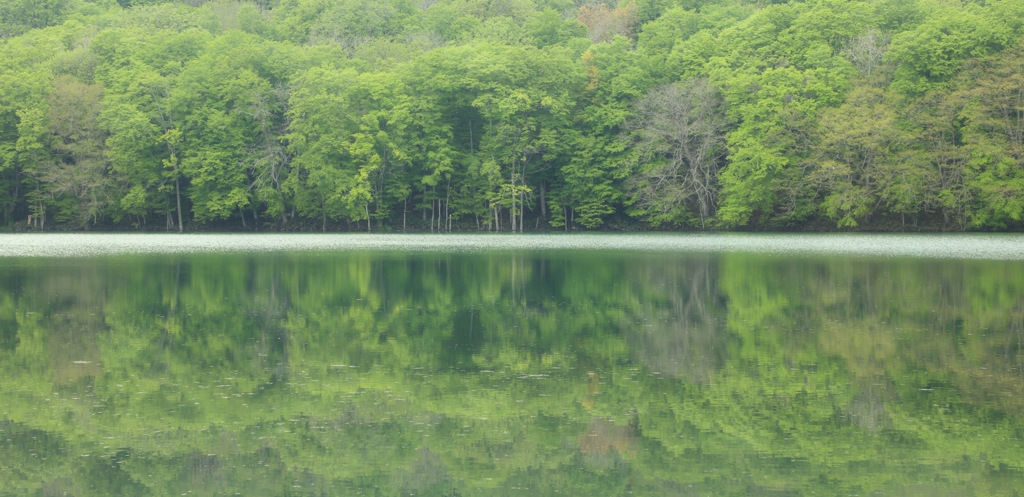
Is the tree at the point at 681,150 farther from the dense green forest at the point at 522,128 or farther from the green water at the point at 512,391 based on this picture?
the green water at the point at 512,391

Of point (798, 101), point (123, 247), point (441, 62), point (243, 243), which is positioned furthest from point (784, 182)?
point (123, 247)

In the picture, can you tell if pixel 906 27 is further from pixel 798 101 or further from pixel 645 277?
pixel 645 277

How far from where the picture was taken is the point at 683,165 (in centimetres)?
6306

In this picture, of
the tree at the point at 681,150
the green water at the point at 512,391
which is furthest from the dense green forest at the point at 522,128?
the green water at the point at 512,391

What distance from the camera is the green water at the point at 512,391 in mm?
8836

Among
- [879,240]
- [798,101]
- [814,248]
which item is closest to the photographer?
[814,248]

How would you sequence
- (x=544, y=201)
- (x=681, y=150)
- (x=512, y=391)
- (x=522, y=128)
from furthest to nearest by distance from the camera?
1. (x=544, y=201)
2. (x=522, y=128)
3. (x=681, y=150)
4. (x=512, y=391)

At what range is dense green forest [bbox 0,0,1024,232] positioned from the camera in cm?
5672

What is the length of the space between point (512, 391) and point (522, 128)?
53.6 m

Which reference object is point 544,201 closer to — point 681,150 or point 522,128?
point 522,128

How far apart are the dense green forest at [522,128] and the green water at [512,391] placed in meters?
36.2

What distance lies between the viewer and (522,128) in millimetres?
64812

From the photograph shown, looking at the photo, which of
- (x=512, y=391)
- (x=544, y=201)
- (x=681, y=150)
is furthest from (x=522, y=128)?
(x=512, y=391)

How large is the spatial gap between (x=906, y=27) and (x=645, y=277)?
4264 centimetres
